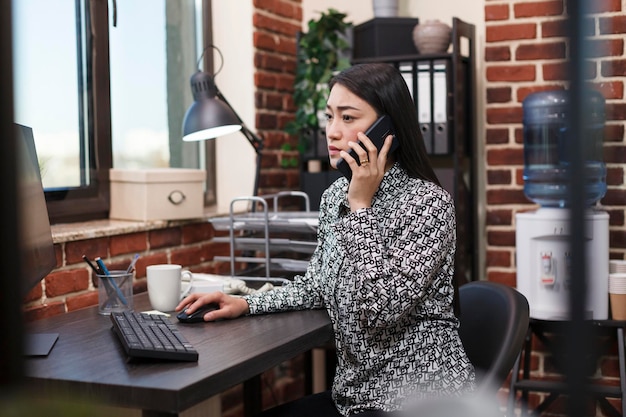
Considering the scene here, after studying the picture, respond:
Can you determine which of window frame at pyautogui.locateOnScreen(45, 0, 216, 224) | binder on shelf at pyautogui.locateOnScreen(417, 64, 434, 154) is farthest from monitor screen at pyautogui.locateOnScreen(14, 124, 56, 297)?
binder on shelf at pyautogui.locateOnScreen(417, 64, 434, 154)

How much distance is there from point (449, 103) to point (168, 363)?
1851 mm

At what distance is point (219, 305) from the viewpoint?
6.07 ft

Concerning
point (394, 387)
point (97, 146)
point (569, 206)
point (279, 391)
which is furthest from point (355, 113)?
point (279, 391)

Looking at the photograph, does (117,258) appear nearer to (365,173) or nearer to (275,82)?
(365,173)

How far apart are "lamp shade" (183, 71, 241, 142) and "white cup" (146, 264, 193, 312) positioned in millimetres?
615

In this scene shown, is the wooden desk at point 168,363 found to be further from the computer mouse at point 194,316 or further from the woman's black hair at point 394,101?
the woman's black hair at point 394,101

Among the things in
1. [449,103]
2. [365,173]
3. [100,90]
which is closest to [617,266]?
[449,103]

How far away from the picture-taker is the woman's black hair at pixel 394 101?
1.80m

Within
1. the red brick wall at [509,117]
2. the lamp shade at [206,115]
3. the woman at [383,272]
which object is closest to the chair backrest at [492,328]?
the woman at [383,272]

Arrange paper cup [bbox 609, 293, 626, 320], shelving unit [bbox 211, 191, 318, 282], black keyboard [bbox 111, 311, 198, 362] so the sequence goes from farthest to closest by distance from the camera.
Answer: paper cup [bbox 609, 293, 626, 320] < shelving unit [bbox 211, 191, 318, 282] < black keyboard [bbox 111, 311, 198, 362]

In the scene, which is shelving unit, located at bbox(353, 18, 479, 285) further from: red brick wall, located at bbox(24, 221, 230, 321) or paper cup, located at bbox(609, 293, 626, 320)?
red brick wall, located at bbox(24, 221, 230, 321)

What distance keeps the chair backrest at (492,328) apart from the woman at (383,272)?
0.22ft

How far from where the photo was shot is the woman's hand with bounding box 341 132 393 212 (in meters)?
1.74

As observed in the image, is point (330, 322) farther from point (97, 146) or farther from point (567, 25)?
point (567, 25)
